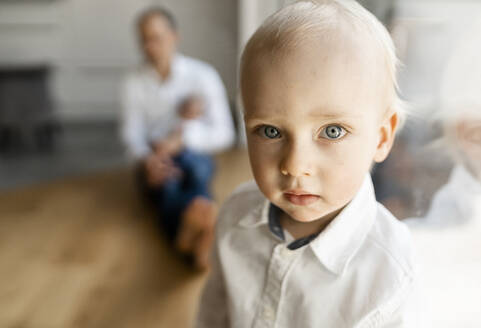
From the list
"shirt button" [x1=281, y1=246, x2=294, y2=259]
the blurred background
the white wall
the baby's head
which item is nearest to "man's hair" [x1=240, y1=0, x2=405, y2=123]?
the baby's head

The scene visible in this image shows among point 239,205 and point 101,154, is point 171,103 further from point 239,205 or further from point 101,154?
point 239,205

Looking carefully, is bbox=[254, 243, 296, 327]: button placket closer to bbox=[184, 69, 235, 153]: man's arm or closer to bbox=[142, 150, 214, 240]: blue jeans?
bbox=[142, 150, 214, 240]: blue jeans

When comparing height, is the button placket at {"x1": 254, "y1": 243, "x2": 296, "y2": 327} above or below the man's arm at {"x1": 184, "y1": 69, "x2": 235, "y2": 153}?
above

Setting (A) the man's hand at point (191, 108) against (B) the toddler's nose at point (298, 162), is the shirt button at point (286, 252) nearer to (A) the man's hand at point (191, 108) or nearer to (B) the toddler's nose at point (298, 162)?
(B) the toddler's nose at point (298, 162)

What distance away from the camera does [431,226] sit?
58 cm

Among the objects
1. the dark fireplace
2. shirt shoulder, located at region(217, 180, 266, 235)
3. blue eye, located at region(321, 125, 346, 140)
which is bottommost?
the dark fireplace

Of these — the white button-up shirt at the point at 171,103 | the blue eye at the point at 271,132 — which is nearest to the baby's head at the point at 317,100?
the blue eye at the point at 271,132

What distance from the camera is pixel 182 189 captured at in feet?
6.68

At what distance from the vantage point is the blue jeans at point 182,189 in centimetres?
189

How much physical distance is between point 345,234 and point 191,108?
62.8 inches

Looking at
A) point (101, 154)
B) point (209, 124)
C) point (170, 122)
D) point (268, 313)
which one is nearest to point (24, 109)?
point (101, 154)

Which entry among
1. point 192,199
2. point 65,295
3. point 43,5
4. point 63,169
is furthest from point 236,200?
point 43,5

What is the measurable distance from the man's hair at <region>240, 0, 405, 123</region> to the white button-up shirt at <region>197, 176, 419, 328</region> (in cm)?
16

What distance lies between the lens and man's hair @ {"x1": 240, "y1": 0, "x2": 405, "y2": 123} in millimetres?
455
